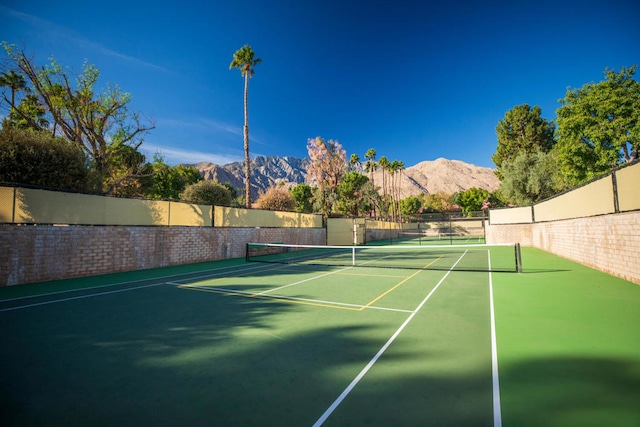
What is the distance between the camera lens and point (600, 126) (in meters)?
25.6

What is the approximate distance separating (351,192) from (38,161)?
129 ft

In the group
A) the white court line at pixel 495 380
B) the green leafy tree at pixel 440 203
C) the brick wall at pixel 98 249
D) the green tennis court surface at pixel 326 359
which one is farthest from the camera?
the green leafy tree at pixel 440 203

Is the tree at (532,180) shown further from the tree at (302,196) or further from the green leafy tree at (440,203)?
the green leafy tree at (440,203)

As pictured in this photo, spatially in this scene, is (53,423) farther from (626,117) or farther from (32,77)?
(626,117)

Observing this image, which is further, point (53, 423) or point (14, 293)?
point (14, 293)

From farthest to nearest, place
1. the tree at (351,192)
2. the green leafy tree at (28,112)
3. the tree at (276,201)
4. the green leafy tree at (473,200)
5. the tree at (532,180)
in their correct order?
the green leafy tree at (473,200) → the tree at (351,192) → the tree at (532,180) → the tree at (276,201) → the green leafy tree at (28,112)

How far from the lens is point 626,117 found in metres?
24.7

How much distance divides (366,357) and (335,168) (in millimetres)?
46002

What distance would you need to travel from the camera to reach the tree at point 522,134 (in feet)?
161

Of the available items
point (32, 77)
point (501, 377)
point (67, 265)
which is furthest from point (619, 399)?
point (32, 77)

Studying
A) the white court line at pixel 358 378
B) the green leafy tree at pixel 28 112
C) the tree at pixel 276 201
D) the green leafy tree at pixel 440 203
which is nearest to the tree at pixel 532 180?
the tree at pixel 276 201

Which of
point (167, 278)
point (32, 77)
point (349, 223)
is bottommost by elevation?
point (167, 278)

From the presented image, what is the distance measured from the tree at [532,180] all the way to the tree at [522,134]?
7376 mm

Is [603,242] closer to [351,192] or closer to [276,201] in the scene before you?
[276,201]
